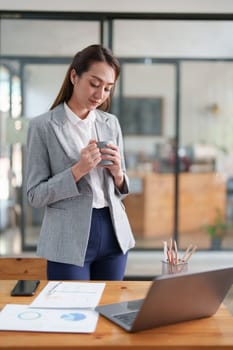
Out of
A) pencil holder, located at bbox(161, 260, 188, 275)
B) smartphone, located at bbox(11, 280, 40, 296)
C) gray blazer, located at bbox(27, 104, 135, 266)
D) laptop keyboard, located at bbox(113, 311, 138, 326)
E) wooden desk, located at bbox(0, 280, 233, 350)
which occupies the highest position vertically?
gray blazer, located at bbox(27, 104, 135, 266)

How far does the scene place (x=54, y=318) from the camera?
48.3 inches

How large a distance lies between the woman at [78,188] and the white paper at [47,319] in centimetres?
41

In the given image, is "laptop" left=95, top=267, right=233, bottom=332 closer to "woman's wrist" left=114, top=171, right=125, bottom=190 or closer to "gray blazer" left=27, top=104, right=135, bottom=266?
"gray blazer" left=27, top=104, right=135, bottom=266

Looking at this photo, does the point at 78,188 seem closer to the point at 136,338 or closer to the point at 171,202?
the point at 136,338

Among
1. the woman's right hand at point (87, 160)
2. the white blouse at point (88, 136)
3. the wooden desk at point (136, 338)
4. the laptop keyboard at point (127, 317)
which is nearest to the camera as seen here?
the wooden desk at point (136, 338)

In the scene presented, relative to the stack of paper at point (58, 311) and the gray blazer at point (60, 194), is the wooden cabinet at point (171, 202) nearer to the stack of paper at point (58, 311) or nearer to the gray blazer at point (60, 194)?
the gray blazer at point (60, 194)

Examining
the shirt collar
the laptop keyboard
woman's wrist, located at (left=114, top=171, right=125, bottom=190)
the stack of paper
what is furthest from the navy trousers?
the laptop keyboard

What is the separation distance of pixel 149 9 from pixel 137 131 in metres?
1.15

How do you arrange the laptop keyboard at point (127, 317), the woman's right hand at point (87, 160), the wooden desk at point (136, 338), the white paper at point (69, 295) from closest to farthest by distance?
the wooden desk at point (136, 338), the laptop keyboard at point (127, 317), the white paper at point (69, 295), the woman's right hand at point (87, 160)

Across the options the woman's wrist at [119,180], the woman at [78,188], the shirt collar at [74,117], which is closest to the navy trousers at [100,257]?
the woman at [78,188]

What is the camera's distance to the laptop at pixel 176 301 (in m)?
1.09

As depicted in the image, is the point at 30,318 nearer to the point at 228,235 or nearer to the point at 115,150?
the point at 115,150

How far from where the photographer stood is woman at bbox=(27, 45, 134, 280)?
171 centimetres

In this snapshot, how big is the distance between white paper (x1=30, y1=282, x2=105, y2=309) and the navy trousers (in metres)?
0.18
